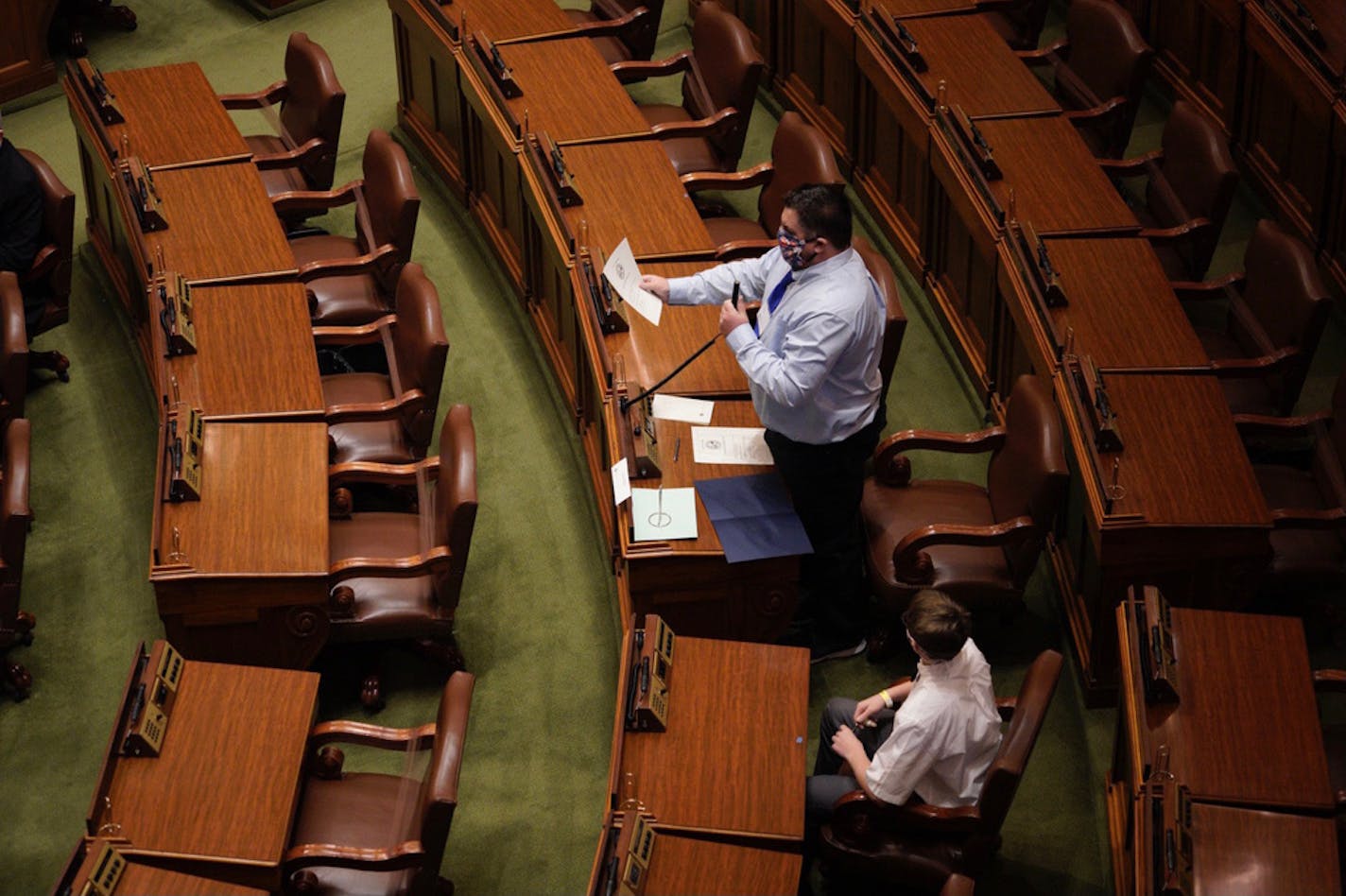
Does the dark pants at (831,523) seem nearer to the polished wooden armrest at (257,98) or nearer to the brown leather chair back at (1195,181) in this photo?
the brown leather chair back at (1195,181)

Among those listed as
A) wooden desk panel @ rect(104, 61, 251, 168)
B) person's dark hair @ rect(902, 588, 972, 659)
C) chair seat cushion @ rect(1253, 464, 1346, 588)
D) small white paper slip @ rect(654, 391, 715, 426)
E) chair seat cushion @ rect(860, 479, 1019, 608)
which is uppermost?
person's dark hair @ rect(902, 588, 972, 659)

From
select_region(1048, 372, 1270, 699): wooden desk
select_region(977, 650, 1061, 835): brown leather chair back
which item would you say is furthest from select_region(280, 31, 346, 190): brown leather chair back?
select_region(977, 650, 1061, 835): brown leather chair back

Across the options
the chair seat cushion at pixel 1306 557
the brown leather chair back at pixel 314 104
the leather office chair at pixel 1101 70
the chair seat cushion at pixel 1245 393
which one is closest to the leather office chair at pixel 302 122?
the brown leather chair back at pixel 314 104

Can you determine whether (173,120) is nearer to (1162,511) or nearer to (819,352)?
(819,352)

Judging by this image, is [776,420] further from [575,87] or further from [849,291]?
[575,87]

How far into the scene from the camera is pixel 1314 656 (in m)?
4.63

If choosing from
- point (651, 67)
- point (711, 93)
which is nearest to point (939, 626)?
point (711, 93)

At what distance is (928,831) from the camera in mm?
3811

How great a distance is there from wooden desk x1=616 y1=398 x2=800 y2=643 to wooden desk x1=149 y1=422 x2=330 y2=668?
2.46 feet

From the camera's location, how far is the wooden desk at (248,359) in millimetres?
4625

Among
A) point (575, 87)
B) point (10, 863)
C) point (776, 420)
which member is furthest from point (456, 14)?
point (10, 863)

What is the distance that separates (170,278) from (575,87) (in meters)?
1.59

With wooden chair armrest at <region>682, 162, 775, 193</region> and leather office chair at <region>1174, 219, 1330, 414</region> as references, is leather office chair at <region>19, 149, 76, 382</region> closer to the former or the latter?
wooden chair armrest at <region>682, 162, 775, 193</region>

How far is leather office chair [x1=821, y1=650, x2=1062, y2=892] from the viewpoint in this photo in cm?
367
